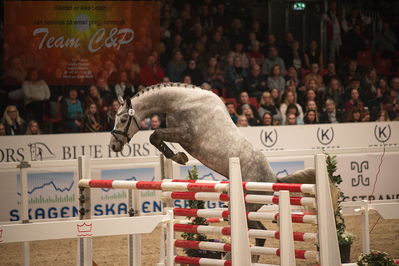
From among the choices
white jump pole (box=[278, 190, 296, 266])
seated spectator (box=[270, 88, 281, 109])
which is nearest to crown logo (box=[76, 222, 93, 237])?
white jump pole (box=[278, 190, 296, 266])

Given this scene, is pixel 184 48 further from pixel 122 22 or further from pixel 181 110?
pixel 181 110

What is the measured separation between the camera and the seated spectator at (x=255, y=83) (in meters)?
15.0

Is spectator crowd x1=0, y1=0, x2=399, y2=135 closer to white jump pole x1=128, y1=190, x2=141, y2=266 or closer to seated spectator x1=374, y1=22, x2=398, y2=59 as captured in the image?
seated spectator x1=374, y1=22, x2=398, y2=59

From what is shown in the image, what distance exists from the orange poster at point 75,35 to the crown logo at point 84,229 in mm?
8634

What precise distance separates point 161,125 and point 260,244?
5.89 meters

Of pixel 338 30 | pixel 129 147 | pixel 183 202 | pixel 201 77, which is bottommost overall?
pixel 183 202

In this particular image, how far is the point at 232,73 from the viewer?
15.4 m

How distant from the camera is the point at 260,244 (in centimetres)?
771

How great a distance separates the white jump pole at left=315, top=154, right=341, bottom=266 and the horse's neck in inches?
88.2

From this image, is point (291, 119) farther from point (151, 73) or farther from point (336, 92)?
point (151, 73)

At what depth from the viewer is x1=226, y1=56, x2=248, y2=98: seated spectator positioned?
593 inches

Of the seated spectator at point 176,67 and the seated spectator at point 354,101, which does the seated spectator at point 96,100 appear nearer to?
the seated spectator at point 176,67

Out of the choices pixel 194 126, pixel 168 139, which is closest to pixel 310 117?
pixel 194 126

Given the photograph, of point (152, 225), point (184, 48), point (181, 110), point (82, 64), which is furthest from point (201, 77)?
point (152, 225)
